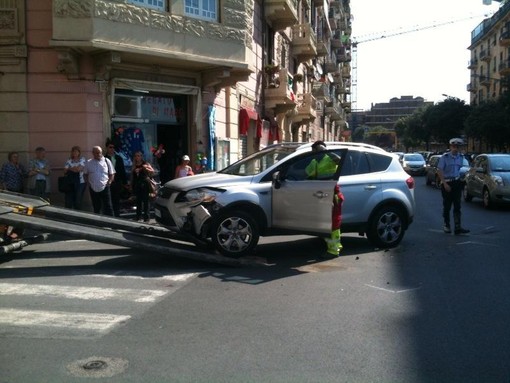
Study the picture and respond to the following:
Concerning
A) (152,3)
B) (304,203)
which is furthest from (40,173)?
(304,203)

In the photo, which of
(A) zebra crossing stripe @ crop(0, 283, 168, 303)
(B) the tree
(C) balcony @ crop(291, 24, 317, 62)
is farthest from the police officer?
(B) the tree

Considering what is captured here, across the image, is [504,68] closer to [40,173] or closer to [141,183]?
[141,183]

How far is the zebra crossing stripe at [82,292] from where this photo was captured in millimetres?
6293

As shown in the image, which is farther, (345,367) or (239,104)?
(239,104)

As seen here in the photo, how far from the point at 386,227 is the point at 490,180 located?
8.03 metres

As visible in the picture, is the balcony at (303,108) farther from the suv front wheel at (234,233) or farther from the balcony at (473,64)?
the balcony at (473,64)

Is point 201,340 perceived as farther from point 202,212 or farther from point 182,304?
point 202,212

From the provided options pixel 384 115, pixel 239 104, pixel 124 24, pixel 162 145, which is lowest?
pixel 162 145

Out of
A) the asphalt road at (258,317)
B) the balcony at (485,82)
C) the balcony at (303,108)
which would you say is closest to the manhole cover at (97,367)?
the asphalt road at (258,317)

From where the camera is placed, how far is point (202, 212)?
7.94m

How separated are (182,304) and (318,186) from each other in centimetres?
328

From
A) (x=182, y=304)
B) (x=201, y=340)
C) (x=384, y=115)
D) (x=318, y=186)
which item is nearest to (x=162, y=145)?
(x=318, y=186)

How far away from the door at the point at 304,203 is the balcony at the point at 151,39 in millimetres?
6777

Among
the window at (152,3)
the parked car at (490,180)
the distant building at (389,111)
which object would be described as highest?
the distant building at (389,111)
